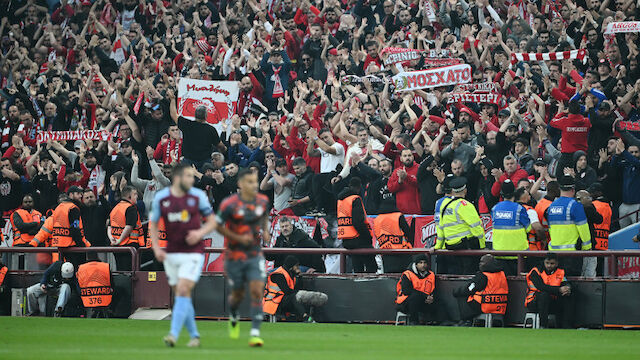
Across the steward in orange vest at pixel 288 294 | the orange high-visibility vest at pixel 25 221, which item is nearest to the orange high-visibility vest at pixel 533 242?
the steward in orange vest at pixel 288 294

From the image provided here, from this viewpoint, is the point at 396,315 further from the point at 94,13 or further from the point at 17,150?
the point at 94,13

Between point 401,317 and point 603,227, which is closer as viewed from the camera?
point 603,227

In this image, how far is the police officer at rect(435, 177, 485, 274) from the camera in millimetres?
18109

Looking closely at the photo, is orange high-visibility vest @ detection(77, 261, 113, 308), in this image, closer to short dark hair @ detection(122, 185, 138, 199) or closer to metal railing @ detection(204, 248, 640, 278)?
short dark hair @ detection(122, 185, 138, 199)

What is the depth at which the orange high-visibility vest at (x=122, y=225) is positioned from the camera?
20344mm

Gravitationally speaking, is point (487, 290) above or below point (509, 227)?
below

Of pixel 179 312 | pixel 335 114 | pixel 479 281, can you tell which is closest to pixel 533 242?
pixel 479 281

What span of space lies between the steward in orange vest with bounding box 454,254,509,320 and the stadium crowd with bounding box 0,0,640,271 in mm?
1133

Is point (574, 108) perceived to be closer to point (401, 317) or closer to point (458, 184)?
point (458, 184)

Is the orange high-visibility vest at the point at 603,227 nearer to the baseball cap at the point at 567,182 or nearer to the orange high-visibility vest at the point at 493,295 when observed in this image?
the baseball cap at the point at 567,182

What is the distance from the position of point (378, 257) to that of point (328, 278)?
50.6 inches

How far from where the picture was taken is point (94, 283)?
64.4 feet

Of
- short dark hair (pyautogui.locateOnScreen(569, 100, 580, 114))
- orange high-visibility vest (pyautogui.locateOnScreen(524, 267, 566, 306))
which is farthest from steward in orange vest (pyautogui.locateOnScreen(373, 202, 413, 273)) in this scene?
short dark hair (pyautogui.locateOnScreen(569, 100, 580, 114))

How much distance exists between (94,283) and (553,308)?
776 centimetres
